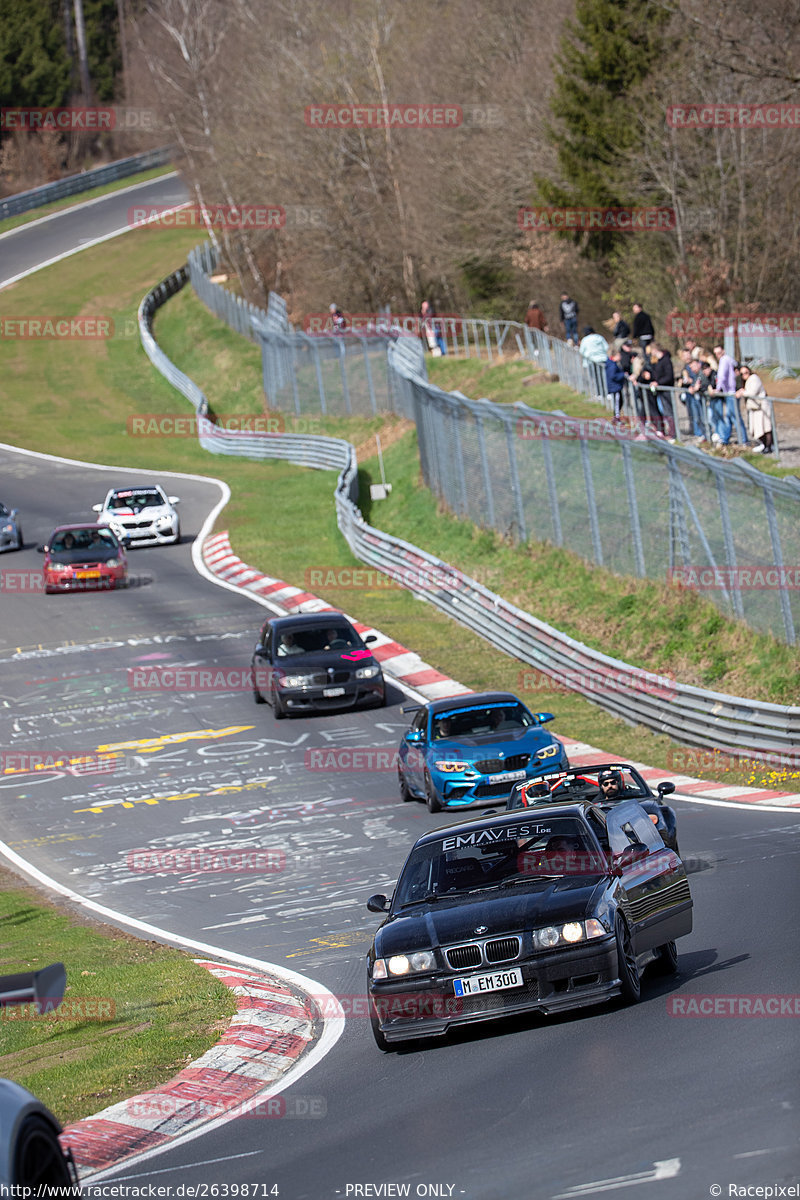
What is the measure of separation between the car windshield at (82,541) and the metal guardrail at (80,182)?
6177 centimetres

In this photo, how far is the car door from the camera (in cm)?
998

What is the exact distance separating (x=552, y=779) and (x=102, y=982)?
4223 millimetres

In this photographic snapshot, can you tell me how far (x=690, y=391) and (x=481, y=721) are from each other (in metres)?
9.58

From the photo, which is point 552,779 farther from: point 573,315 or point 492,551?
point 573,315

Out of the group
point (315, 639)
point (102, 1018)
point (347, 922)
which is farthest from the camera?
point (315, 639)

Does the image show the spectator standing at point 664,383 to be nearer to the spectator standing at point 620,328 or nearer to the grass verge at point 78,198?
the spectator standing at point 620,328

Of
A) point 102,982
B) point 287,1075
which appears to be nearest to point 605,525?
point 102,982

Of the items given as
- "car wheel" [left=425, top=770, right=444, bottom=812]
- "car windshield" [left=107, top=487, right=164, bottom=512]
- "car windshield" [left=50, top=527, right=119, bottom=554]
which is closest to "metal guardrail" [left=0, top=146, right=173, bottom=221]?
"car windshield" [left=107, top=487, right=164, bottom=512]

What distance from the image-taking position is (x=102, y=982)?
508 inches

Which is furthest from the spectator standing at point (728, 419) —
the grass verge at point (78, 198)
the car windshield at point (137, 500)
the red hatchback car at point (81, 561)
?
the grass verge at point (78, 198)

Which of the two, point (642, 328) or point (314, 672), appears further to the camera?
point (642, 328)

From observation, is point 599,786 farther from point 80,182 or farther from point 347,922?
point 80,182

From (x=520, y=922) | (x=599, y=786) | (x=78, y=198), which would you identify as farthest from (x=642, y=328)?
(x=78, y=198)

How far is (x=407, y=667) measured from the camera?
2772 cm
